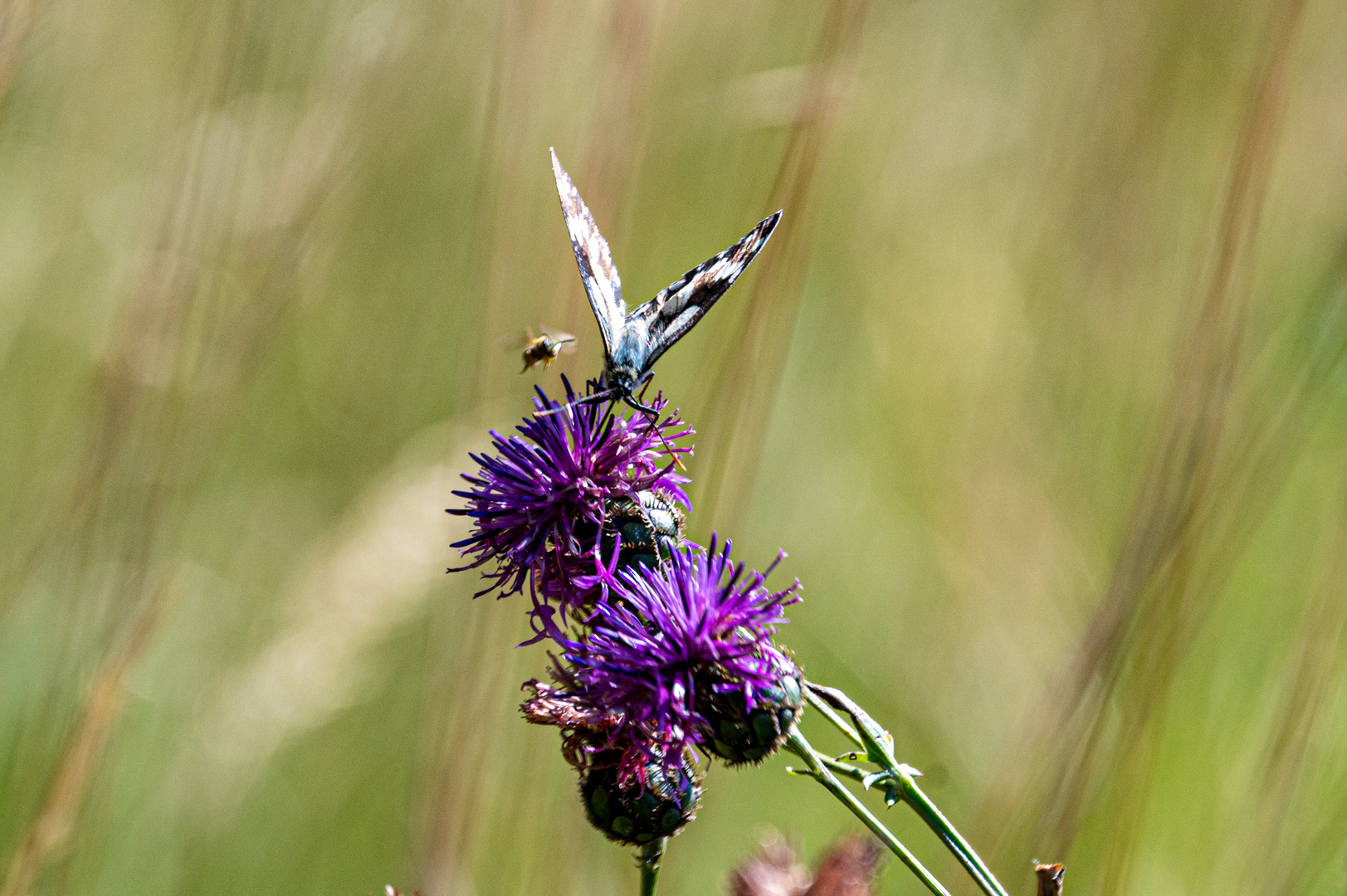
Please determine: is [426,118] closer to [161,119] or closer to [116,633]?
[161,119]

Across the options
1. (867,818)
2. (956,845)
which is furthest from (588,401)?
(956,845)

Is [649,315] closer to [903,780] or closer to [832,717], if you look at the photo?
[832,717]

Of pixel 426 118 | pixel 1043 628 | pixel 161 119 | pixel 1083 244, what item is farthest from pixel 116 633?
pixel 1083 244

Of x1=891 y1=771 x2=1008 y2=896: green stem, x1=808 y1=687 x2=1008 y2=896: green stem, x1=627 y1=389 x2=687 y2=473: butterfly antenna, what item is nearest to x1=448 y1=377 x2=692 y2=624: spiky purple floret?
x1=627 y1=389 x2=687 y2=473: butterfly antenna

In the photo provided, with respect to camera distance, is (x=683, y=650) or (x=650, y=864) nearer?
(x=683, y=650)

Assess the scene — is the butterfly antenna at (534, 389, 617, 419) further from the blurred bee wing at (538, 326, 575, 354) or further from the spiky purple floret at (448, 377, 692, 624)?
the blurred bee wing at (538, 326, 575, 354)

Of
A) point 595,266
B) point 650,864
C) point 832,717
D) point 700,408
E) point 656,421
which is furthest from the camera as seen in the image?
point 700,408

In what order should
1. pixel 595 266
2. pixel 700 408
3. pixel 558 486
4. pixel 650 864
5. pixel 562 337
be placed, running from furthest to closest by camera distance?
pixel 700 408 → pixel 562 337 → pixel 595 266 → pixel 558 486 → pixel 650 864

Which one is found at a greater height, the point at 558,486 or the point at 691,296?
the point at 691,296
